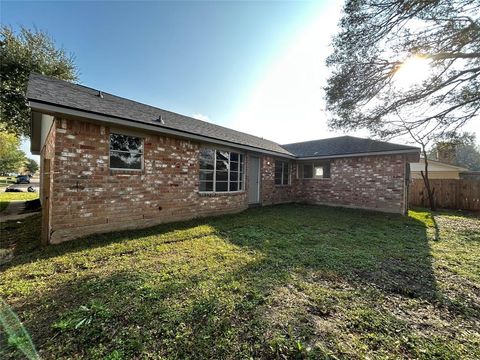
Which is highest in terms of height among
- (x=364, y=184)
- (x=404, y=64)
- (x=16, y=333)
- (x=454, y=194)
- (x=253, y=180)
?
(x=404, y=64)

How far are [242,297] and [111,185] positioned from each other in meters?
4.55

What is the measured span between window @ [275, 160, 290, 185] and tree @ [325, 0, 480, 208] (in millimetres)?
4780

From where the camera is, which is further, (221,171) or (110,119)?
(221,171)

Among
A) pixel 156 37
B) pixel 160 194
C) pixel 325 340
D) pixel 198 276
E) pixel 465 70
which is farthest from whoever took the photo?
pixel 156 37

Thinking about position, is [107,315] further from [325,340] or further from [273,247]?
[273,247]

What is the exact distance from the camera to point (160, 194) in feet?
20.9

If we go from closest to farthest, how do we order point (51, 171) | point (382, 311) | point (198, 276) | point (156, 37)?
1. point (382, 311)
2. point (198, 276)
3. point (51, 171)
4. point (156, 37)

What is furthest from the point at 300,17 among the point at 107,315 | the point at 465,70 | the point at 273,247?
the point at 107,315

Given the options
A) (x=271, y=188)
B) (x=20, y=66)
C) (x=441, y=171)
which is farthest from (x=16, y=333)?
(x=441, y=171)

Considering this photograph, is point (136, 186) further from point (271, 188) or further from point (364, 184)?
point (364, 184)

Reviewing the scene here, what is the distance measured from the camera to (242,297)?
2.71 metres

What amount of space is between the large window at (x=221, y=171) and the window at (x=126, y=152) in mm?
2304

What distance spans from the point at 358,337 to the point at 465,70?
8205 millimetres

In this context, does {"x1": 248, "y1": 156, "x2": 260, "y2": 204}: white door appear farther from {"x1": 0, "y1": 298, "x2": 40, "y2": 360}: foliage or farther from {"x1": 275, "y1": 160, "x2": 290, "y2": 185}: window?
{"x1": 0, "y1": 298, "x2": 40, "y2": 360}: foliage
